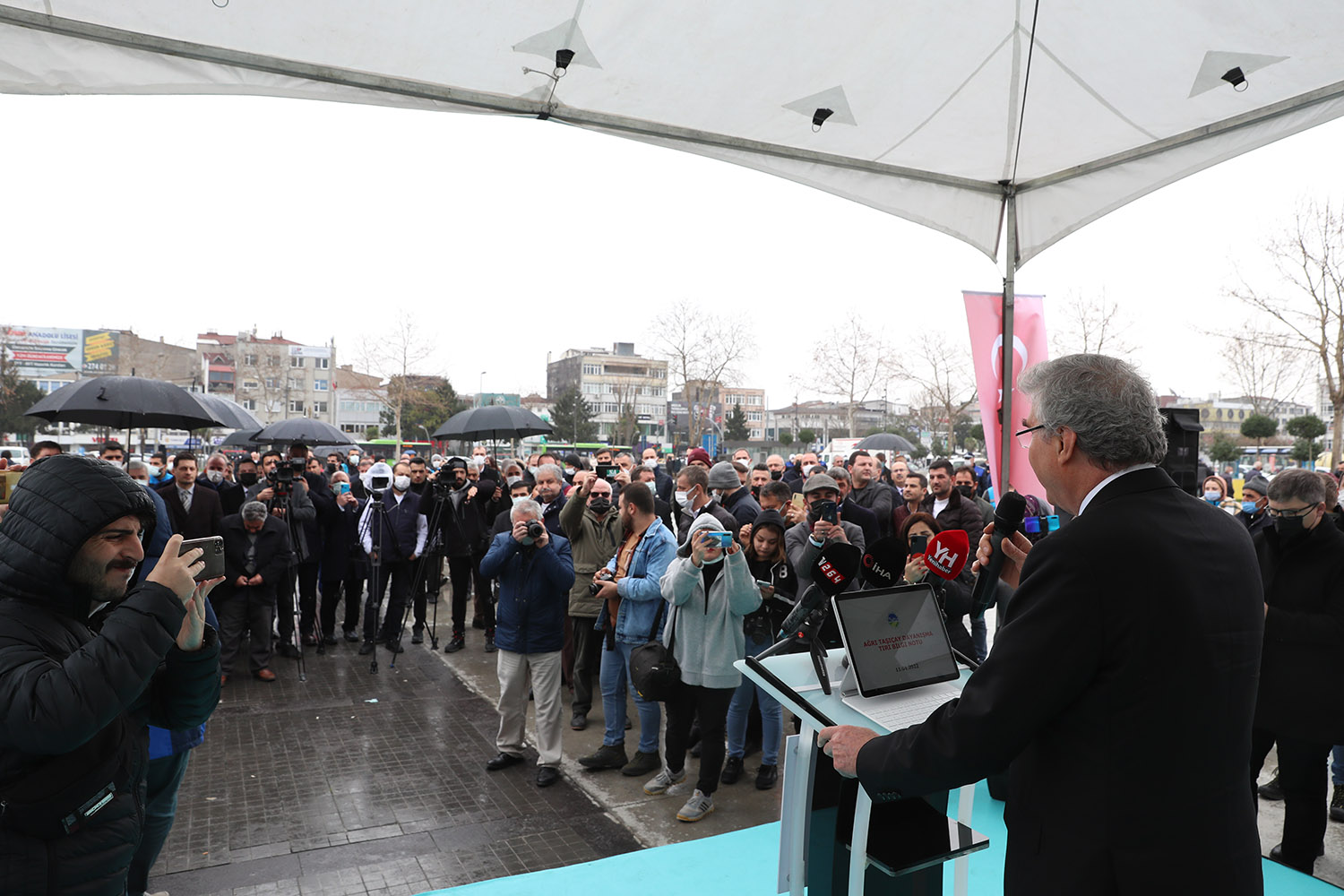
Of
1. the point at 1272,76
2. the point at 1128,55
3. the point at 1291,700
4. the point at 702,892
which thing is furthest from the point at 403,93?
the point at 1291,700

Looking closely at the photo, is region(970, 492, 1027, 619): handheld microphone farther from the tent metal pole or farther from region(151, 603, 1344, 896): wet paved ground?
region(151, 603, 1344, 896): wet paved ground

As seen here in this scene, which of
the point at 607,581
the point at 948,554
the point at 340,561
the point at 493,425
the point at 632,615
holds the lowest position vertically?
the point at 340,561

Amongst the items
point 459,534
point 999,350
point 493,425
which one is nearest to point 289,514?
point 459,534

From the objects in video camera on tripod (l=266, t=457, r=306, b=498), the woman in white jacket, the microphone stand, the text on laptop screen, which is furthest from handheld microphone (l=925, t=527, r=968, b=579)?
video camera on tripod (l=266, t=457, r=306, b=498)

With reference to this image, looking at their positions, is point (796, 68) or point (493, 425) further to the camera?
point (493, 425)

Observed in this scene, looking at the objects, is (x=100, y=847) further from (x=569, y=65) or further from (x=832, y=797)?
(x=569, y=65)

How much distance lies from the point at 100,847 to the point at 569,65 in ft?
8.99

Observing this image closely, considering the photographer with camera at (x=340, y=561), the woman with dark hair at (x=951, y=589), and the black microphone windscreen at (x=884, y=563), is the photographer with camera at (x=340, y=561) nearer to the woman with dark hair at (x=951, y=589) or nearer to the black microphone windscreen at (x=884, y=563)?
the woman with dark hair at (x=951, y=589)

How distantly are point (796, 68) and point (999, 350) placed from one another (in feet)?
6.65

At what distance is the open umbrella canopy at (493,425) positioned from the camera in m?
12.5

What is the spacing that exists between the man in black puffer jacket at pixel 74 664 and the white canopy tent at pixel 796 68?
1424 millimetres

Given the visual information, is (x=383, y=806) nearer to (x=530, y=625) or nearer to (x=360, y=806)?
(x=360, y=806)

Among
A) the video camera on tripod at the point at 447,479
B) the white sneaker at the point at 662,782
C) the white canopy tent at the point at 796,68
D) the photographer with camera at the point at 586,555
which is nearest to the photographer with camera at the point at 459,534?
the video camera on tripod at the point at 447,479

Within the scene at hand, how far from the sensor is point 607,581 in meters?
5.50
